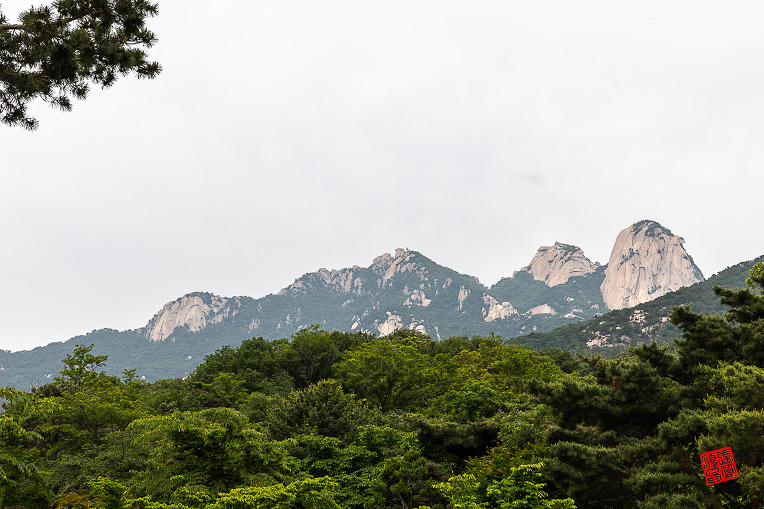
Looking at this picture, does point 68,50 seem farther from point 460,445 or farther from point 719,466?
point 460,445

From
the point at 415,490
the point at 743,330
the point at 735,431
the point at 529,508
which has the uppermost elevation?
the point at 743,330

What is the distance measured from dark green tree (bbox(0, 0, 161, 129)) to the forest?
18.5 ft

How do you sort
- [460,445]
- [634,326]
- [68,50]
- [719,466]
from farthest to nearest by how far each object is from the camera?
[634,326] < [460,445] < [719,466] < [68,50]

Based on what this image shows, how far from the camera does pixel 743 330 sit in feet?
39.6

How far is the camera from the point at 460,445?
58.8 ft

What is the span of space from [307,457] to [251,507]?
8.05 m

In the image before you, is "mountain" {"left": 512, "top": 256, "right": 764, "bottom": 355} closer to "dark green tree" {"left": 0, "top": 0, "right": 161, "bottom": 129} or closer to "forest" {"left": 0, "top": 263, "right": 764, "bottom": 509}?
"forest" {"left": 0, "top": 263, "right": 764, "bottom": 509}

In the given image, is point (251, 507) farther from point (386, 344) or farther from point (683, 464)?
point (386, 344)

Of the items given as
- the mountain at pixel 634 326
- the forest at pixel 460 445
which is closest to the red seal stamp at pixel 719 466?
the forest at pixel 460 445

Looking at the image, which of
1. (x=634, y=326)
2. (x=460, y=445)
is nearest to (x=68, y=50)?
(x=460, y=445)

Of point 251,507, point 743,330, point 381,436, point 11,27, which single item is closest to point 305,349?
point 381,436

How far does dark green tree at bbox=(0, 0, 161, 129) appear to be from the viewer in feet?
21.1

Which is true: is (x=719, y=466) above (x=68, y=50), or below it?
below

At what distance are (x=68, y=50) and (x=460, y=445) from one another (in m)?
17.7
